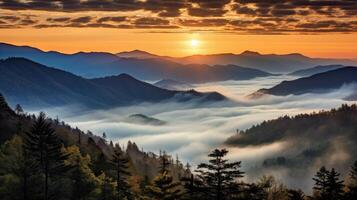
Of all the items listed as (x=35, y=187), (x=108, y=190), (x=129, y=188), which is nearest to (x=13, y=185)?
(x=35, y=187)

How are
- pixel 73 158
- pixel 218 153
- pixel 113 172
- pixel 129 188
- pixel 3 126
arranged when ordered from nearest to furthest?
pixel 218 153
pixel 73 158
pixel 129 188
pixel 113 172
pixel 3 126

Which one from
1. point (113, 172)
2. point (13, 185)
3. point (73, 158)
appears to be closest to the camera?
point (13, 185)

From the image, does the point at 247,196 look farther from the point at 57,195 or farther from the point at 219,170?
the point at 57,195

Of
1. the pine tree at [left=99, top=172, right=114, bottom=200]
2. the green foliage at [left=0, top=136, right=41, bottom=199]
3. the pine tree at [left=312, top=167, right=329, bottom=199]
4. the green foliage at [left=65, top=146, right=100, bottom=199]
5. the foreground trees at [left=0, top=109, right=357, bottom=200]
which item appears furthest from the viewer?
the pine tree at [left=99, top=172, right=114, bottom=200]

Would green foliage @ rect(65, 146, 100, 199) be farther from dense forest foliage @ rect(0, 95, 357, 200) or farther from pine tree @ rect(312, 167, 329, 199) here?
pine tree @ rect(312, 167, 329, 199)

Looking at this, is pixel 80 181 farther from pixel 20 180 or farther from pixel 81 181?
pixel 20 180

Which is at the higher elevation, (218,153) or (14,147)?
(14,147)

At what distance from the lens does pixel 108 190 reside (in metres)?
69.4

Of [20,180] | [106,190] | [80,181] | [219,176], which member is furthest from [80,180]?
[219,176]

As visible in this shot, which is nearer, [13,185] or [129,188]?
[13,185]

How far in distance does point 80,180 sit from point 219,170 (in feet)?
108

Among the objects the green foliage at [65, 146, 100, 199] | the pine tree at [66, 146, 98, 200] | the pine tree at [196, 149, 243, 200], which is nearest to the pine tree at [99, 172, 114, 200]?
the green foliage at [65, 146, 100, 199]

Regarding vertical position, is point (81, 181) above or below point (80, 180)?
below

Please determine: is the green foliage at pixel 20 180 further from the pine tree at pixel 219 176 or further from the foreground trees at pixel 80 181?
the pine tree at pixel 219 176
